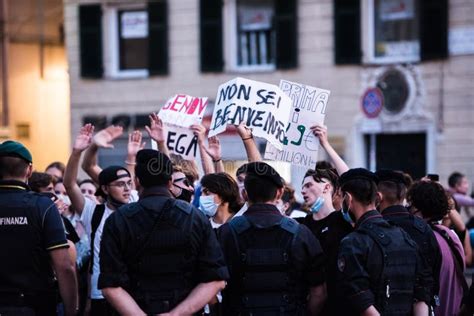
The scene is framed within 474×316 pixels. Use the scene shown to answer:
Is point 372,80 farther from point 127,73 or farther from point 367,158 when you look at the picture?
point 127,73

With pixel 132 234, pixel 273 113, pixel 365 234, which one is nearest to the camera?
pixel 132 234

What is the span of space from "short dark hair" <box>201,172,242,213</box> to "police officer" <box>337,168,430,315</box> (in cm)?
144

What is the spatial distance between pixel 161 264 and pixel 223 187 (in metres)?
2.02

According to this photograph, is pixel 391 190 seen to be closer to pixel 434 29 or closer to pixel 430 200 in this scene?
pixel 430 200

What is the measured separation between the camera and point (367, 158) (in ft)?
72.8

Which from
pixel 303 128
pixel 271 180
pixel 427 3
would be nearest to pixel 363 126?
pixel 427 3

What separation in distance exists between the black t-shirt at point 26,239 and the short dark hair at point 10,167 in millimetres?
124

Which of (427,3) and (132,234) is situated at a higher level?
(427,3)

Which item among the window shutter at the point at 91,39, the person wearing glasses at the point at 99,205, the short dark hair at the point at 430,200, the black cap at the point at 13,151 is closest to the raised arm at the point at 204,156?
the person wearing glasses at the point at 99,205

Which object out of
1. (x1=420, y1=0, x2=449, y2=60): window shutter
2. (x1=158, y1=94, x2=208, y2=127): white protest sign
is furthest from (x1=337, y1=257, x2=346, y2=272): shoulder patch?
(x1=420, y1=0, x2=449, y2=60): window shutter

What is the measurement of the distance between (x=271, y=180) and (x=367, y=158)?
1570 cm

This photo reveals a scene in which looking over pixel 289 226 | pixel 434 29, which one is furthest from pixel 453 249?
pixel 434 29

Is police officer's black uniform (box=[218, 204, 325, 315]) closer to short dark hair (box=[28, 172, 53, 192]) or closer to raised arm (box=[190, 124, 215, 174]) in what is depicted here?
raised arm (box=[190, 124, 215, 174])

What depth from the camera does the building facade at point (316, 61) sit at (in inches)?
843
